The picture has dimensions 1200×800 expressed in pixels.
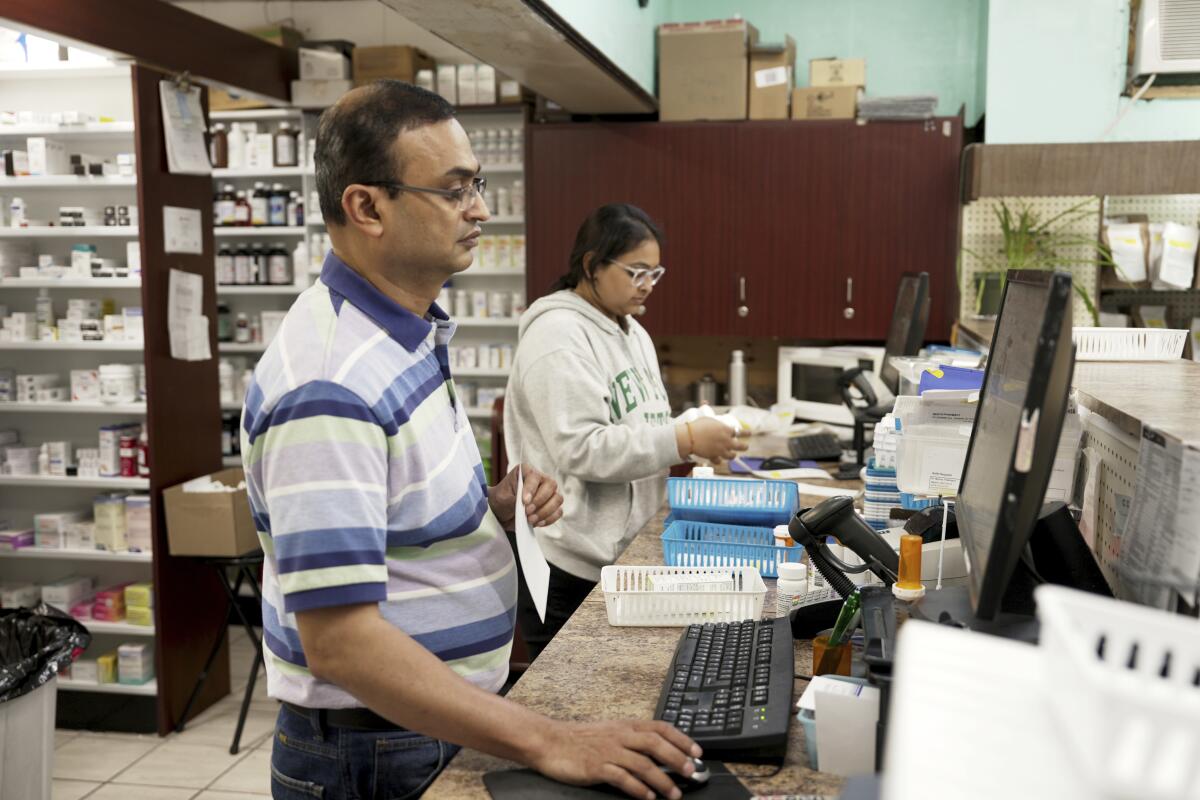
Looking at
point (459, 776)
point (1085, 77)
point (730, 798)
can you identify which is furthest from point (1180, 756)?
→ point (1085, 77)

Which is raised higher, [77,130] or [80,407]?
[77,130]

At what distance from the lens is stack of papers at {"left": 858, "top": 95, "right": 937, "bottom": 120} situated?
15.3ft

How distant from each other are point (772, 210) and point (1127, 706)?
14.5 feet

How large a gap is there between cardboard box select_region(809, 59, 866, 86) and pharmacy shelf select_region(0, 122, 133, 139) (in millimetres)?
3017

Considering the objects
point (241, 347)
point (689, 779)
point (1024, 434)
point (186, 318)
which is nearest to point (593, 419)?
point (689, 779)

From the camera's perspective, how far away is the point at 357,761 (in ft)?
4.81

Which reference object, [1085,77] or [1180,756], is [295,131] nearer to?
[1085,77]

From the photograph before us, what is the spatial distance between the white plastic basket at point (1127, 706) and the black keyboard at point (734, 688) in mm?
668

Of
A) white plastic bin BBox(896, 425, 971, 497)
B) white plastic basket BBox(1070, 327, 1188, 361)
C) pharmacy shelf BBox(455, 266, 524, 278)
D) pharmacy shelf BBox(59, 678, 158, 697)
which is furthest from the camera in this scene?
pharmacy shelf BBox(455, 266, 524, 278)

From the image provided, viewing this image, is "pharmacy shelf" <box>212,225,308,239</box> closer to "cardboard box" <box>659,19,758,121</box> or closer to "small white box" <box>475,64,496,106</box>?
"small white box" <box>475,64,496,106</box>

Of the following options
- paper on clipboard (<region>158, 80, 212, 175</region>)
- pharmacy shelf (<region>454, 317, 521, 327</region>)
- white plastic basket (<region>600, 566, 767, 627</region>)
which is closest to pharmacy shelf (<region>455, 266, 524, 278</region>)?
pharmacy shelf (<region>454, 317, 521, 327</region>)

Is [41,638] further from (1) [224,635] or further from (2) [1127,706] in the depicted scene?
(2) [1127,706]

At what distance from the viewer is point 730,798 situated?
3.92 ft

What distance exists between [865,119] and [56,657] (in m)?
3.85
